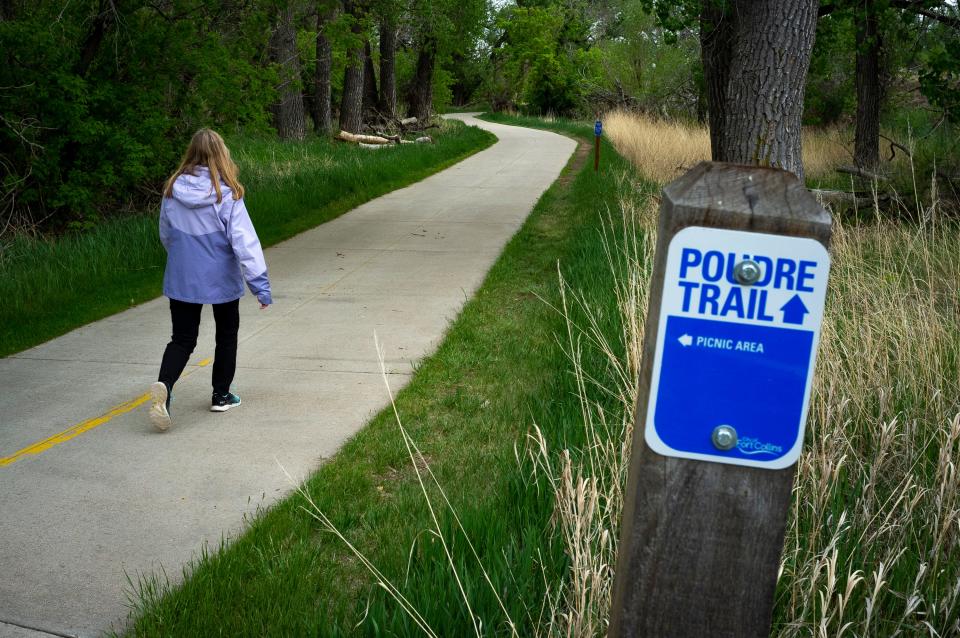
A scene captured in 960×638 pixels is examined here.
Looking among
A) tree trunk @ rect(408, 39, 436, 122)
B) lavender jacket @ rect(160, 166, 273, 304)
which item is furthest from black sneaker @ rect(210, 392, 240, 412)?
tree trunk @ rect(408, 39, 436, 122)

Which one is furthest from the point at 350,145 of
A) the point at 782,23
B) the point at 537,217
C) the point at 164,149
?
the point at 782,23

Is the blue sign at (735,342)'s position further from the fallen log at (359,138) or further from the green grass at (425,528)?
the fallen log at (359,138)

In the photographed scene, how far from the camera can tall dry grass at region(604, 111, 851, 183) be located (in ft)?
54.1

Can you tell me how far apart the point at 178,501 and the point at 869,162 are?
614 inches

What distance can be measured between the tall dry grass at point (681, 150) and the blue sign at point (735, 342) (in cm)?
1260

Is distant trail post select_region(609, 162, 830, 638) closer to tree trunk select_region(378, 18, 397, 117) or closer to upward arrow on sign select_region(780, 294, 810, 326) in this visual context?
upward arrow on sign select_region(780, 294, 810, 326)

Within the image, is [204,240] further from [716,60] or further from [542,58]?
[542,58]

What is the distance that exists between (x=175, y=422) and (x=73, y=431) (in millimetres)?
585

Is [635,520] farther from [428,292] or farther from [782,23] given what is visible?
[428,292]

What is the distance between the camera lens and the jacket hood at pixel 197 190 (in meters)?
5.56

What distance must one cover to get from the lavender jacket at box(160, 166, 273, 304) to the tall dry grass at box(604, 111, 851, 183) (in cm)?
948

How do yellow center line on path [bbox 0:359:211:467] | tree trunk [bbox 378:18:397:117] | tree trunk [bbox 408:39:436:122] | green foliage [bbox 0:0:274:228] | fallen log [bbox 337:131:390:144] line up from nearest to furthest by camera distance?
yellow center line on path [bbox 0:359:211:467], green foliage [bbox 0:0:274:228], fallen log [bbox 337:131:390:144], tree trunk [bbox 378:18:397:117], tree trunk [bbox 408:39:436:122]

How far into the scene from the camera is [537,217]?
1397 cm

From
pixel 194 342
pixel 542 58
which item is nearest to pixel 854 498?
pixel 194 342
